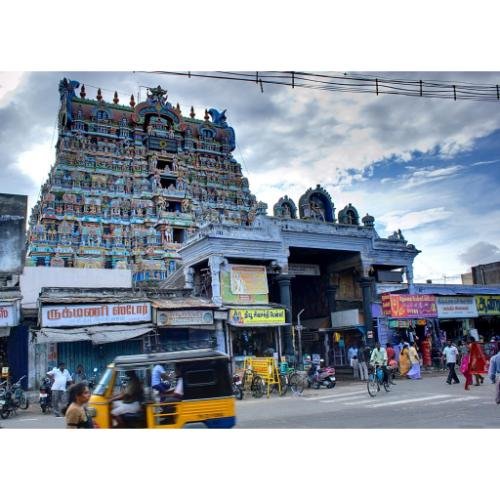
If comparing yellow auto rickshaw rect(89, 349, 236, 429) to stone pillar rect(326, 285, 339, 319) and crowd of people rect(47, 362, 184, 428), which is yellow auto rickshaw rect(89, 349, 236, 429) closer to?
crowd of people rect(47, 362, 184, 428)

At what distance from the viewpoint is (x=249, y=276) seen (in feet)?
62.4

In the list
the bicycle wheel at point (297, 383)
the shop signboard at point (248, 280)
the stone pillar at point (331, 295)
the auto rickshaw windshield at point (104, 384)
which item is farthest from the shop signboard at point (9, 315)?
the stone pillar at point (331, 295)

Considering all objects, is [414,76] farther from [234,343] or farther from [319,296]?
[319,296]

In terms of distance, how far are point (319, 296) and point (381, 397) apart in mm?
10372

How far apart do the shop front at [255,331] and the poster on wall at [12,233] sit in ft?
26.1

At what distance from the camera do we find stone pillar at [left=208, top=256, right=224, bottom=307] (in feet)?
59.0

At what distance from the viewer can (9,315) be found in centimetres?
1562

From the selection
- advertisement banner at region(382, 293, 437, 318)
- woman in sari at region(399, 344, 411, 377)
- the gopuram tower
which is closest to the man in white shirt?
woman in sari at region(399, 344, 411, 377)

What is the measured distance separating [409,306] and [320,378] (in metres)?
6.88

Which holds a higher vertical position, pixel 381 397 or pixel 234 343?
pixel 234 343

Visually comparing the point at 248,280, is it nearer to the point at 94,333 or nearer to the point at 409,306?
the point at 94,333

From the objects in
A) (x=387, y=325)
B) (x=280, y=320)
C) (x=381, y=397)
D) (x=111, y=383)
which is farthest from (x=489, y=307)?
(x=111, y=383)

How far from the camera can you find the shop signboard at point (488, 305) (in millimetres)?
24625

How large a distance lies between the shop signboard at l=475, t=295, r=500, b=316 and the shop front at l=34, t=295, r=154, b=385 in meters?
16.1
